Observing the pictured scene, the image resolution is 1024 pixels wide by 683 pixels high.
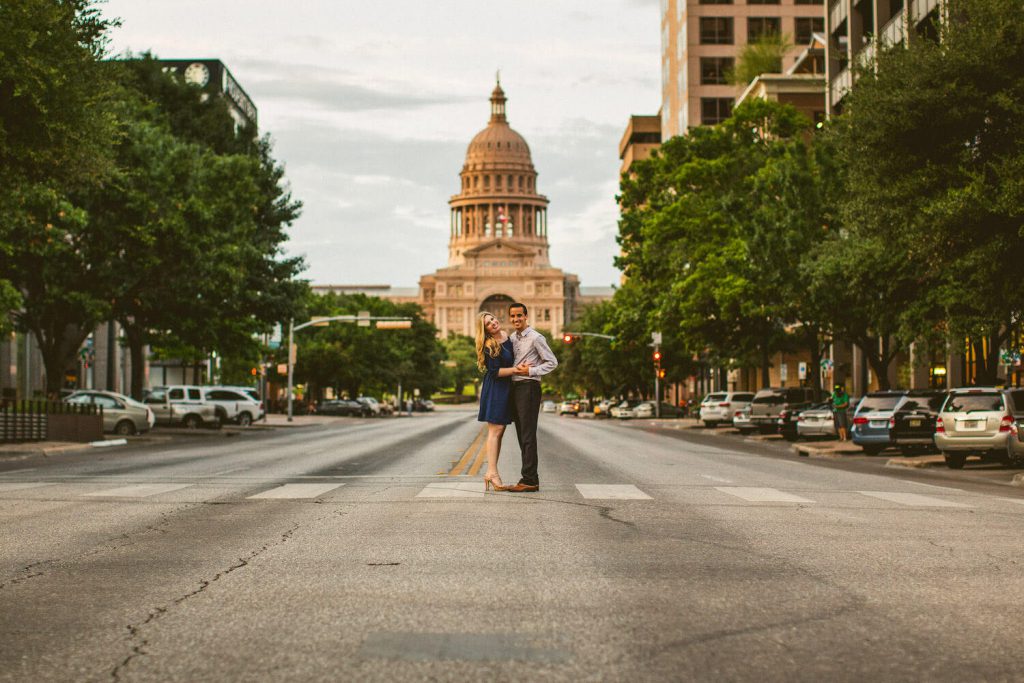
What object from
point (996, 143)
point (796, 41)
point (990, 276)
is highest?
point (796, 41)

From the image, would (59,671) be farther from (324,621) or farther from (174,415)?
(174,415)

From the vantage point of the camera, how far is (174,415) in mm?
49406

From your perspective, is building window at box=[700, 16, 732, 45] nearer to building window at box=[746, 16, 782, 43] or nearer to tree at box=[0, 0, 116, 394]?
building window at box=[746, 16, 782, 43]

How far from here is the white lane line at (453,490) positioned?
529 inches

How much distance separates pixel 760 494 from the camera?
1420cm

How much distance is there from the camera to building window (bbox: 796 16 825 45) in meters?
91.1

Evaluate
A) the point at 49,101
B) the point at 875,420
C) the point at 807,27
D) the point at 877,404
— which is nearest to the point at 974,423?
the point at 875,420

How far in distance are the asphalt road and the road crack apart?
23mm

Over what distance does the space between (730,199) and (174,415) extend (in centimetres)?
2201

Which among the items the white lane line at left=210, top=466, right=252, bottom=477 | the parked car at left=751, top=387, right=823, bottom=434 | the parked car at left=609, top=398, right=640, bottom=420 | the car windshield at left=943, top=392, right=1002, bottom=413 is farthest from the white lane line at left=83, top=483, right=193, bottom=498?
the parked car at left=609, top=398, right=640, bottom=420

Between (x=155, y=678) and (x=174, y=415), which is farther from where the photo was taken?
(x=174, y=415)

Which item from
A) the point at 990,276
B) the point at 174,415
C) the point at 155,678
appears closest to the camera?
the point at 155,678

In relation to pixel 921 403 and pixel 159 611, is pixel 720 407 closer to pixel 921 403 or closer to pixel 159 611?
pixel 921 403

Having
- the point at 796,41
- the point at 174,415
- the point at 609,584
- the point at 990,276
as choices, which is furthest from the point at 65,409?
the point at 796,41
